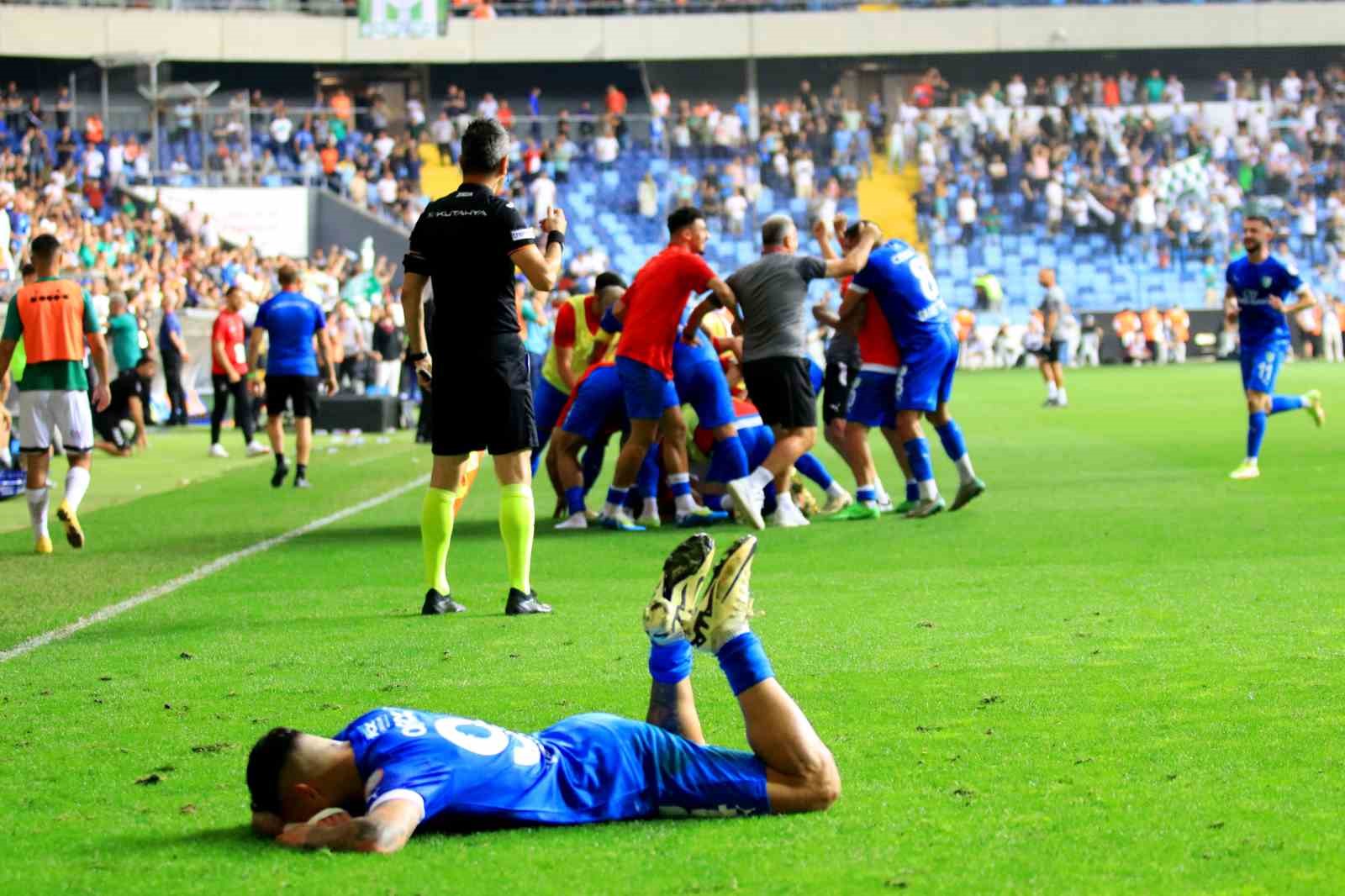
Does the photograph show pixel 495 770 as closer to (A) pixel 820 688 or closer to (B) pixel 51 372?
(A) pixel 820 688

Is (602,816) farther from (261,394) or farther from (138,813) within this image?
(261,394)

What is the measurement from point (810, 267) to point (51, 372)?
5.06 metres

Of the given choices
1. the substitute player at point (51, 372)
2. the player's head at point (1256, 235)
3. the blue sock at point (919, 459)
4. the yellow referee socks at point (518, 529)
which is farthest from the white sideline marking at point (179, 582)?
the player's head at point (1256, 235)

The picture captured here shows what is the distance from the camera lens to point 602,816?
4.82 meters

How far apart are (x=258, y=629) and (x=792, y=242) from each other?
599 centimetres

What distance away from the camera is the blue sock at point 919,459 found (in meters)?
13.1

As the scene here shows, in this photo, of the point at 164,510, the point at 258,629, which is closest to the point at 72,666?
the point at 258,629

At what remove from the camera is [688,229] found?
41.0 feet

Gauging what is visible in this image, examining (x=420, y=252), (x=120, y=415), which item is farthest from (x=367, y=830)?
(x=120, y=415)

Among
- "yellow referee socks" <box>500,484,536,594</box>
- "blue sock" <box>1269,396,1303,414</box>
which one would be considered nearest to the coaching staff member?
"yellow referee socks" <box>500,484,536,594</box>

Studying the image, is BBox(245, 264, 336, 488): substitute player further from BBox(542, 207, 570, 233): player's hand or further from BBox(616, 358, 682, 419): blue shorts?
BBox(542, 207, 570, 233): player's hand

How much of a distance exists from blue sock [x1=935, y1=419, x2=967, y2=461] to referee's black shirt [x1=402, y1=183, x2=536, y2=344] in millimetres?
5427

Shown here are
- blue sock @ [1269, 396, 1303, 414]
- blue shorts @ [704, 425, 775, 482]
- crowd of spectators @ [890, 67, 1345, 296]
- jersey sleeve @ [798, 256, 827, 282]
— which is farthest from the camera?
crowd of spectators @ [890, 67, 1345, 296]

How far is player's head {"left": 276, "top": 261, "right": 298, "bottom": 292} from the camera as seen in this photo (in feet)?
58.2
